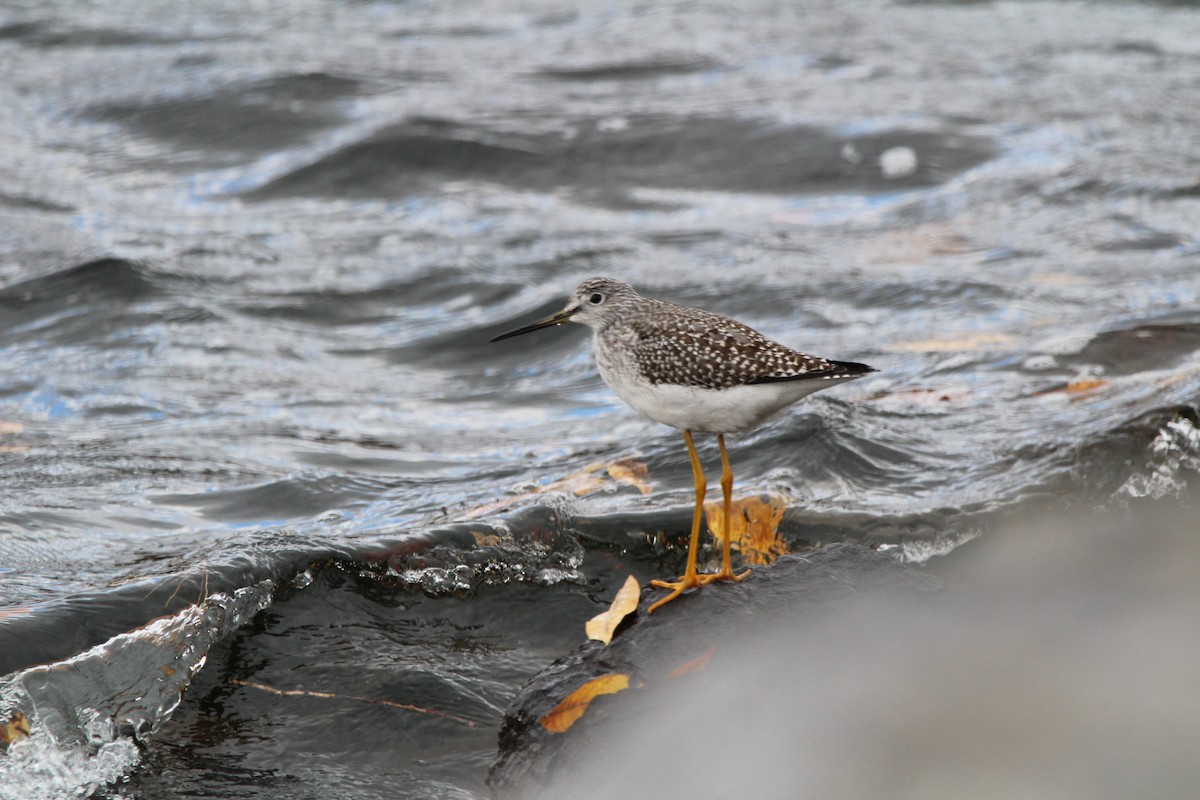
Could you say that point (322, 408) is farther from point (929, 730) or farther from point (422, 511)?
point (929, 730)

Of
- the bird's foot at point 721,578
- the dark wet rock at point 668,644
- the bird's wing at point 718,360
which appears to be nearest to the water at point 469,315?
the dark wet rock at point 668,644

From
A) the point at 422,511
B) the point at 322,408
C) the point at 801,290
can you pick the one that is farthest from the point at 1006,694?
the point at 801,290

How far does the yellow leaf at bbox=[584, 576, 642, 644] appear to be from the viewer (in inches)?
167

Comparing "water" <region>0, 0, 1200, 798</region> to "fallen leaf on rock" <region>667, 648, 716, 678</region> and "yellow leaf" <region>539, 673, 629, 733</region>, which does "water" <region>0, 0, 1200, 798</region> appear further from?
"fallen leaf on rock" <region>667, 648, 716, 678</region>

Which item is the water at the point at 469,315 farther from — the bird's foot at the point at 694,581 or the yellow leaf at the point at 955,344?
the bird's foot at the point at 694,581

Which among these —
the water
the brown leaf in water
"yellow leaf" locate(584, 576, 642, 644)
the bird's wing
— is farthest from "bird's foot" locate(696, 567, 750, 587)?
the brown leaf in water

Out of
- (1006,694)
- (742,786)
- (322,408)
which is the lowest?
(322,408)

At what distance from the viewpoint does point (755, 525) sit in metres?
5.77

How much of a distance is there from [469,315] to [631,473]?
11.1 ft

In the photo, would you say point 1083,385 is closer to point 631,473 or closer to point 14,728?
point 631,473

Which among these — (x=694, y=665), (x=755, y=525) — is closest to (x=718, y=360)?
(x=694, y=665)

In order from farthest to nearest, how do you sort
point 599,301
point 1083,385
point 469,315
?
point 469,315
point 1083,385
point 599,301

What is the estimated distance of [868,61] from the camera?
15273 millimetres

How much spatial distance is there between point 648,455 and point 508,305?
324cm
